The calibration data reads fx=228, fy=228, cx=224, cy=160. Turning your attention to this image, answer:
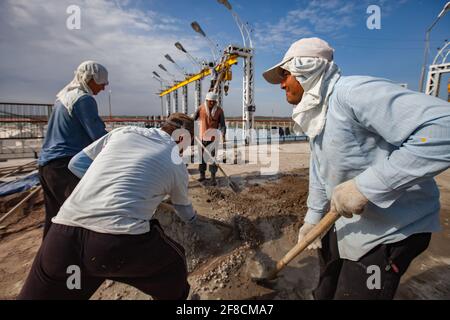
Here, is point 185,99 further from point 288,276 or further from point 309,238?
point 309,238

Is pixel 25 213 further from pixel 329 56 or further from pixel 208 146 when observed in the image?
pixel 329 56

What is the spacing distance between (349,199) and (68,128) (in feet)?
8.10

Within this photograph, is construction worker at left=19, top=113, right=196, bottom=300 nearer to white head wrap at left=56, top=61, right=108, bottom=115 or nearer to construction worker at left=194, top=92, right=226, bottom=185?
white head wrap at left=56, top=61, right=108, bottom=115

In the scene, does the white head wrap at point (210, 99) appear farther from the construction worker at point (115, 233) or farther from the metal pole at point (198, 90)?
the metal pole at point (198, 90)

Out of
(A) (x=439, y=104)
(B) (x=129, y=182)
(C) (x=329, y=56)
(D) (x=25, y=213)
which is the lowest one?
(D) (x=25, y=213)

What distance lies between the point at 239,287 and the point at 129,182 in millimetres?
1568

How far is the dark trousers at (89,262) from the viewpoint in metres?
1.21

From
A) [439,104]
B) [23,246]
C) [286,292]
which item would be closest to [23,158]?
[23,246]

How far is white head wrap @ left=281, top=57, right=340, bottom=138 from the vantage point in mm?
1236

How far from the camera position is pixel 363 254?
4.16 feet

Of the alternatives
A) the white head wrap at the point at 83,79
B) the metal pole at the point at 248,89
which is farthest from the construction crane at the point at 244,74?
the white head wrap at the point at 83,79

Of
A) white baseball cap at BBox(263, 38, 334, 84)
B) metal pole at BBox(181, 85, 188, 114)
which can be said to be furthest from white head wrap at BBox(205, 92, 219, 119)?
metal pole at BBox(181, 85, 188, 114)

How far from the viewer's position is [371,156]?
116 cm

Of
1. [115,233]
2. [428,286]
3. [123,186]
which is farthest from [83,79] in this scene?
[428,286]
